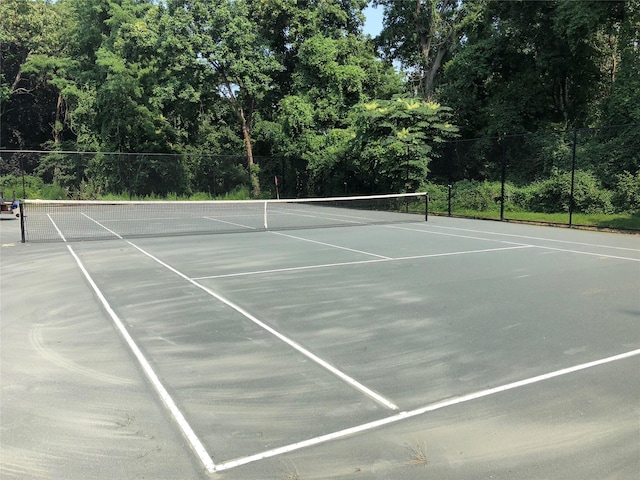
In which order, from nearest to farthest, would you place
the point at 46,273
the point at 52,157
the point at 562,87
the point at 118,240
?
the point at 46,273, the point at 118,240, the point at 562,87, the point at 52,157

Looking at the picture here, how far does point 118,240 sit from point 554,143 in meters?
17.6

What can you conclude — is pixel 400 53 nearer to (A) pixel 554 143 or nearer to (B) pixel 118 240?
(A) pixel 554 143

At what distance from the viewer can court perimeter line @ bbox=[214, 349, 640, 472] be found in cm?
284

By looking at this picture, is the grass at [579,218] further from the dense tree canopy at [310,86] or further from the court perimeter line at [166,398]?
the court perimeter line at [166,398]

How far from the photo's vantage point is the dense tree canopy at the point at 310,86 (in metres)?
23.4

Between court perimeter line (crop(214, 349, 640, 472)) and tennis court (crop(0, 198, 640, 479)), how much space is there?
15 millimetres

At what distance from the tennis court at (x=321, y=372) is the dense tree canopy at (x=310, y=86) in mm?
16005

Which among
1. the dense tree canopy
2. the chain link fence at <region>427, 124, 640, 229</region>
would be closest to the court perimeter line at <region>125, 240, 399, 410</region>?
the chain link fence at <region>427, 124, 640, 229</region>

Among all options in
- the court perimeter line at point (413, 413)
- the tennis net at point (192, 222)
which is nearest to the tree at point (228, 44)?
the tennis net at point (192, 222)

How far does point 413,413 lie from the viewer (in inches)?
132

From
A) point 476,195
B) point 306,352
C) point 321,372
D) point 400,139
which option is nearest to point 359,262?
point 306,352

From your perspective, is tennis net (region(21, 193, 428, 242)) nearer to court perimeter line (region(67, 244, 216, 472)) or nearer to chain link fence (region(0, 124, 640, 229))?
chain link fence (region(0, 124, 640, 229))

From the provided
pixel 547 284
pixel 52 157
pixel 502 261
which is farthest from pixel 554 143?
pixel 52 157

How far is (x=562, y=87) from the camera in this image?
26.3 m
